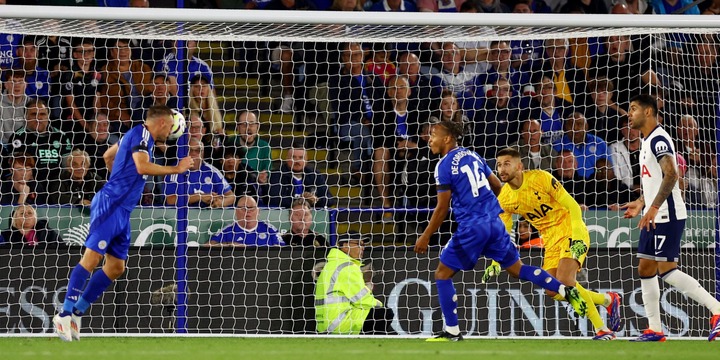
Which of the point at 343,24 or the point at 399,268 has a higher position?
the point at 343,24

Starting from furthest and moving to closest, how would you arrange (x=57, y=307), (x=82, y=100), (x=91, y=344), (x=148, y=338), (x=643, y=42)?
(x=643, y=42), (x=82, y=100), (x=57, y=307), (x=148, y=338), (x=91, y=344)

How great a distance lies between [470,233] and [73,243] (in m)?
3.63

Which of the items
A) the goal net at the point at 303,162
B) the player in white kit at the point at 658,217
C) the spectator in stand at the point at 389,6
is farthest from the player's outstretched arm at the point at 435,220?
the spectator in stand at the point at 389,6

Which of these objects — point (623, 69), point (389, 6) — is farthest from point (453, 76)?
point (623, 69)

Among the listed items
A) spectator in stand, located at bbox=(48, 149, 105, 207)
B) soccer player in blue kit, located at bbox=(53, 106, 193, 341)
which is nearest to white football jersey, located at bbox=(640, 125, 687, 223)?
soccer player in blue kit, located at bbox=(53, 106, 193, 341)

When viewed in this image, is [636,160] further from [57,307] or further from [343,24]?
[57,307]

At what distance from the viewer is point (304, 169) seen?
1086 cm

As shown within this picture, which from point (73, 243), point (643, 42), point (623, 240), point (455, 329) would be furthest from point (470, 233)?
point (643, 42)

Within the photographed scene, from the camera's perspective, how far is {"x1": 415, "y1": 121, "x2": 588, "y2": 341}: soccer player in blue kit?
8.31 meters

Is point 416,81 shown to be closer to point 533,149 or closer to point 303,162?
point 533,149

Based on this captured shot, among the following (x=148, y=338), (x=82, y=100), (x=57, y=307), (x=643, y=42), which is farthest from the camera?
(x=643, y=42)

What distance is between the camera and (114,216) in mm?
8273

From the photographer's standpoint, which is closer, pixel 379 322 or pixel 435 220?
pixel 435 220

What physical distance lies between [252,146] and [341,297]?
6.45 feet
